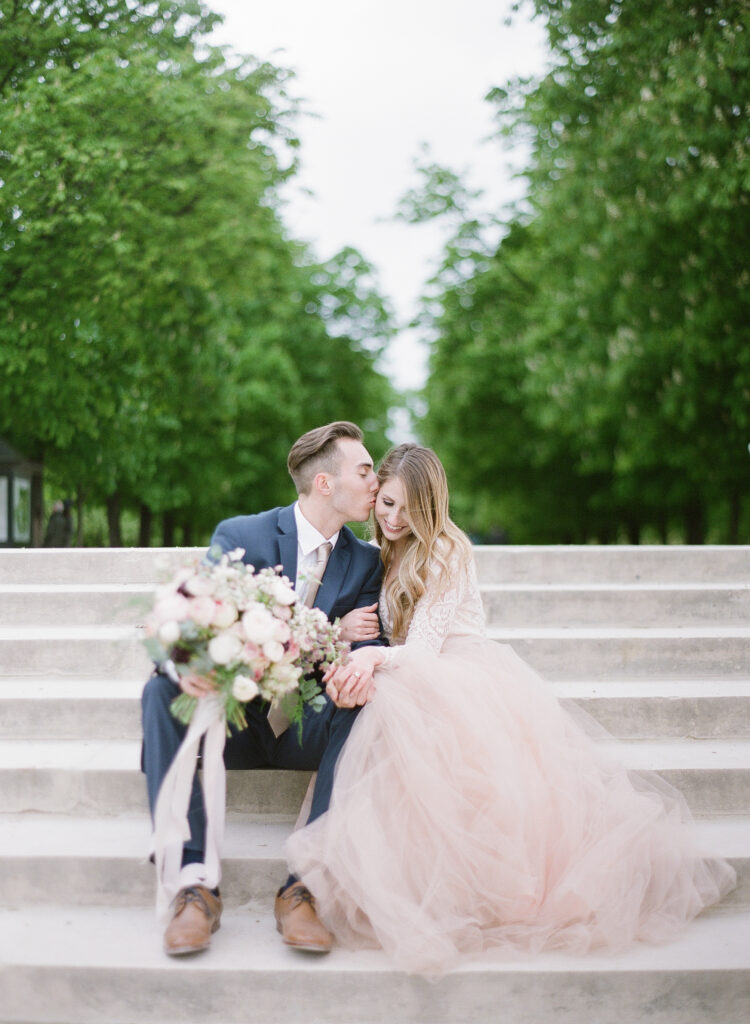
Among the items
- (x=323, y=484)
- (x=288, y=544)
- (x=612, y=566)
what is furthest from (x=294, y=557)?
(x=612, y=566)

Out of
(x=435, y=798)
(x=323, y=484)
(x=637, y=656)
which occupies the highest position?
(x=323, y=484)

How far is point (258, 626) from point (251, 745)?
2.90 feet

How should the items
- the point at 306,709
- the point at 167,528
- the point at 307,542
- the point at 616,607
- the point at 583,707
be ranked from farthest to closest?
the point at 167,528, the point at 616,607, the point at 583,707, the point at 307,542, the point at 306,709

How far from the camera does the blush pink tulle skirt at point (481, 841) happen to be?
291cm

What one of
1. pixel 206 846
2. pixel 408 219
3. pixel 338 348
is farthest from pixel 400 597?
pixel 338 348

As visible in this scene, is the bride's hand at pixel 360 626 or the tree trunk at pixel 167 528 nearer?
the bride's hand at pixel 360 626

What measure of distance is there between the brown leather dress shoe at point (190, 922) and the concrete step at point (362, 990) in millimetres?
57

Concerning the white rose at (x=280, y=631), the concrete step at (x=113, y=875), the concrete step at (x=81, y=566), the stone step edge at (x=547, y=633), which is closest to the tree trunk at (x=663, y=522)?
the stone step edge at (x=547, y=633)

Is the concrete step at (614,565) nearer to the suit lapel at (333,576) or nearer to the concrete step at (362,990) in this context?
the suit lapel at (333,576)

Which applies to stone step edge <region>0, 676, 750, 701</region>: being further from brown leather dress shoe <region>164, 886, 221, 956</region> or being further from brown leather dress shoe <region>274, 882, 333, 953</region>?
brown leather dress shoe <region>274, 882, 333, 953</region>

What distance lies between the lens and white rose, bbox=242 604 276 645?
275cm

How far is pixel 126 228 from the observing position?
9.01m

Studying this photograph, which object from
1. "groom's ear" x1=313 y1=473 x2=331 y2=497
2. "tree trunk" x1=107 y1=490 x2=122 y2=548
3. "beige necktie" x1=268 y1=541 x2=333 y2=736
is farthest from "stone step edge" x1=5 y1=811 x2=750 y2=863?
"tree trunk" x1=107 y1=490 x2=122 y2=548

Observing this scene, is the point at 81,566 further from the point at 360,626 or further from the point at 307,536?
the point at 360,626
